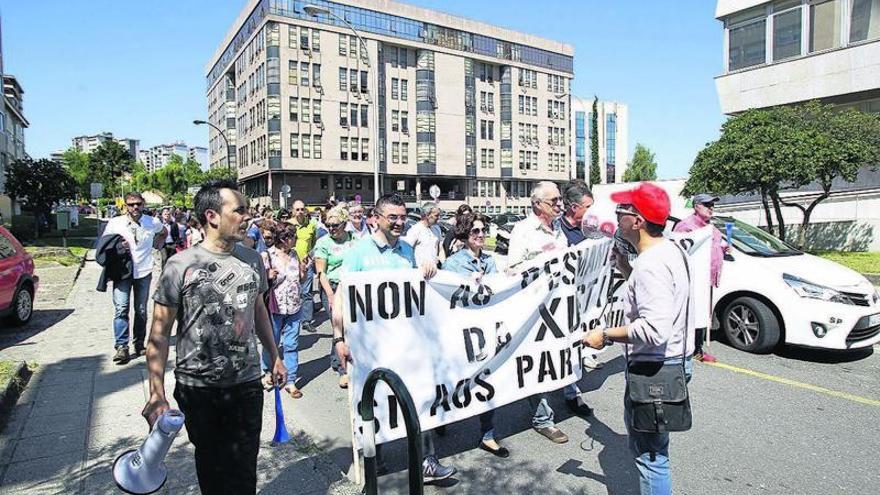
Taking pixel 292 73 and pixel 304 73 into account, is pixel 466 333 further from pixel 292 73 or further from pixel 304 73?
pixel 304 73

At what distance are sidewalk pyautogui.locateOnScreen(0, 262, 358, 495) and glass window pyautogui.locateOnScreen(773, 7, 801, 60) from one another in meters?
30.1

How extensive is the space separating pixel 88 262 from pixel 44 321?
11.6 m

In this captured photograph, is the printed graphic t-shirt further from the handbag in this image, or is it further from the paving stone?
the paving stone

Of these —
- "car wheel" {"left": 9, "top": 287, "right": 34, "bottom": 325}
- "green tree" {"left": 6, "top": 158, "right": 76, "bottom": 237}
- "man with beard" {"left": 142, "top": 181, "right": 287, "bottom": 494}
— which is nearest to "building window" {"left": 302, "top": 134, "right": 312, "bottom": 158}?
"green tree" {"left": 6, "top": 158, "right": 76, "bottom": 237}

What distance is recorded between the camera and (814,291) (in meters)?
6.60

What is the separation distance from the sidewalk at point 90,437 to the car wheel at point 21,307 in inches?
46.2

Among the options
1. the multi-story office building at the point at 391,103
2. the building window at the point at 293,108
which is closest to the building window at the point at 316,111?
the multi-story office building at the point at 391,103

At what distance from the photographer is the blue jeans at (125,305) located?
23.1 feet

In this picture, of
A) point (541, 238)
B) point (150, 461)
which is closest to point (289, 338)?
point (541, 238)

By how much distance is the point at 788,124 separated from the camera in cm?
1703

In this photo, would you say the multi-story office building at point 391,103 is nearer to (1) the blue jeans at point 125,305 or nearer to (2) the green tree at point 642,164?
(2) the green tree at point 642,164

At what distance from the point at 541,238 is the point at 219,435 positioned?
301cm

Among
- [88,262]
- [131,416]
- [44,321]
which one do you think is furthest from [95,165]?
[131,416]

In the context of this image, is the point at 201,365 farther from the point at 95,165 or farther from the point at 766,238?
the point at 95,165
